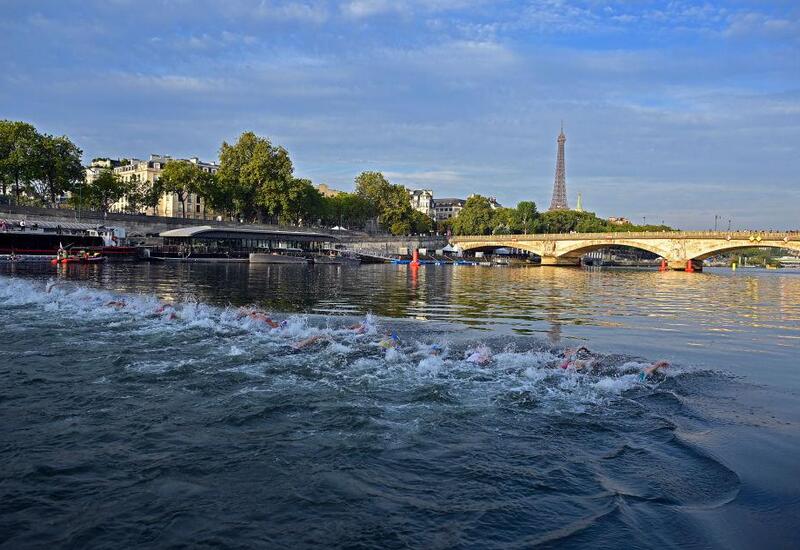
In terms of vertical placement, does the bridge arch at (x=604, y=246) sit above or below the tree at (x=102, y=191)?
below

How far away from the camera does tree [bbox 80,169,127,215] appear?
4126 inches

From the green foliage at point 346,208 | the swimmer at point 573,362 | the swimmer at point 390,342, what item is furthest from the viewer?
the green foliage at point 346,208

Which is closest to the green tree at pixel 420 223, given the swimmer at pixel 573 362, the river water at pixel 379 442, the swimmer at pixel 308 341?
the swimmer at pixel 308 341

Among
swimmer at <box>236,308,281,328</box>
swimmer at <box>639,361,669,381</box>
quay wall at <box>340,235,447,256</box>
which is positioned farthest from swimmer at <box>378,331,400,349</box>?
quay wall at <box>340,235,447,256</box>

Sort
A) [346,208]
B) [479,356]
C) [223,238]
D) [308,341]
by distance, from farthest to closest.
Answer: [346,208], [223,238], [308,341], [479,356]

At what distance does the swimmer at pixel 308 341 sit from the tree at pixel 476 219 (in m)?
150

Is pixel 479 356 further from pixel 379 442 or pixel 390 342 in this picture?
pixel 379 442

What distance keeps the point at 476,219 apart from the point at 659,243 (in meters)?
62.5

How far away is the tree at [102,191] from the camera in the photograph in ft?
344

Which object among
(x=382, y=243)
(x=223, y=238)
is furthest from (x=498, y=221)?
(x=223, y=238)

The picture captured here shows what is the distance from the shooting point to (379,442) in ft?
29.8

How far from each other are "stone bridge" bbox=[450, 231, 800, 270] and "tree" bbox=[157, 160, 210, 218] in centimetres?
6379

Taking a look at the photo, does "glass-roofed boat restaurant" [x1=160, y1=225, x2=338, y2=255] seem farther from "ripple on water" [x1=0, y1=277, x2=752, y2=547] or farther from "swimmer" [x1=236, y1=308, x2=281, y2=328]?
"ripple on water" [x1=0, y1=277, x2=752, y2=547]

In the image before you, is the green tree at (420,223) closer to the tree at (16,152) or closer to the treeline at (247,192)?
the treeline at (247,192)
